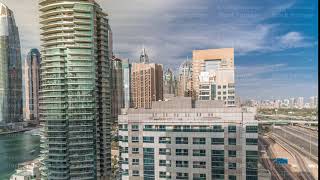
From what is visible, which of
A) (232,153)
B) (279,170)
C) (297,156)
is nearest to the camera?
(232,153)

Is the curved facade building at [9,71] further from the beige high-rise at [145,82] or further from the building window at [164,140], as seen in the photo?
the building window at [164,140]

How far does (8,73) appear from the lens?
13.0 metres

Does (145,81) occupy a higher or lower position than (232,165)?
higher

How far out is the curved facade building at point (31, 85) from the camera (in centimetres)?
1053

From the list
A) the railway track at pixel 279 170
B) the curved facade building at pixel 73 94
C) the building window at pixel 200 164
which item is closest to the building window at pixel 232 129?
the building window at pixel 200 164

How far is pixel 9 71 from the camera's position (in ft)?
42.8

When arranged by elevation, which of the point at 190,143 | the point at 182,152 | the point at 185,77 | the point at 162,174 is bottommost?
the point at 162,174

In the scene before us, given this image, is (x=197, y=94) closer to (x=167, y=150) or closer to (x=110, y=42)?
(x=110, y=42)

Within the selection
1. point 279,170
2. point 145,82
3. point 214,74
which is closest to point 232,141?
point 279,170

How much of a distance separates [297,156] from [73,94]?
4.81 meters

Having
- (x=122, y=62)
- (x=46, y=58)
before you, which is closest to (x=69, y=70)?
(x=46, y=58)

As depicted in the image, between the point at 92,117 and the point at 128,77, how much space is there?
2.50 metres

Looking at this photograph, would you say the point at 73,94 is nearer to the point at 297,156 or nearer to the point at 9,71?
the point at 297,156

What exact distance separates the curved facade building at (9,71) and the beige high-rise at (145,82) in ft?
22.1
